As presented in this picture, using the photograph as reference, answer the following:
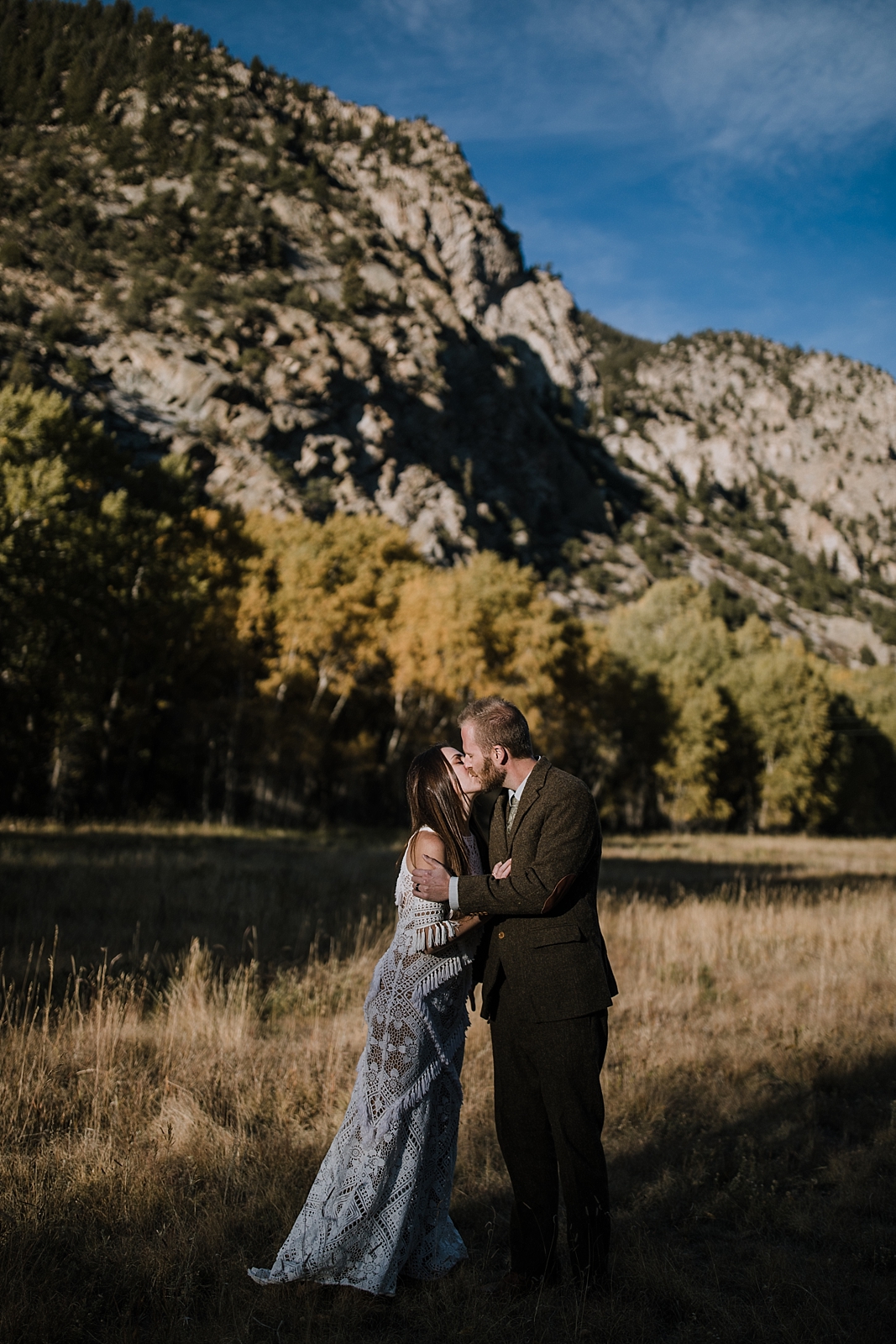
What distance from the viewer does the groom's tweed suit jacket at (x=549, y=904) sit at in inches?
121

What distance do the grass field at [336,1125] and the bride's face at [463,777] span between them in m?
2.09

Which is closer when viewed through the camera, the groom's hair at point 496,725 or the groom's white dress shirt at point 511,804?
the groom's white dress shirt at point 511,804

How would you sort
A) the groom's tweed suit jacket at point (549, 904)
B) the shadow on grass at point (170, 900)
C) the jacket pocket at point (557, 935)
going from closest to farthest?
the groom's tweed suit jacket at point (549, 904), the jacket pocket at point (557, 935), the shadow on grass at point (170, 900)

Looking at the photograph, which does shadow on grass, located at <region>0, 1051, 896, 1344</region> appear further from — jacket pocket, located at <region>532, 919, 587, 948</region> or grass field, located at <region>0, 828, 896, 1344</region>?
jacket pocket, located at <region>532, 919, 587, 948</region>

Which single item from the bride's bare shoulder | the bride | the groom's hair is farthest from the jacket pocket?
the groom's hair

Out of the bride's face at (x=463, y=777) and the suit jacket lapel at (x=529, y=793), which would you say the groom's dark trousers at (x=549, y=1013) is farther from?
the bride's face at (x=463, y=777)

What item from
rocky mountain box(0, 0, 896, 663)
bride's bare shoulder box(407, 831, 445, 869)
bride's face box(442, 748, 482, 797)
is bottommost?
bride's bare shoulder box(407, 831, 445, 869)

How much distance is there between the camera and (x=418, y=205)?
512ft

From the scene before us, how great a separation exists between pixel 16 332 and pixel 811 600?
440 ft

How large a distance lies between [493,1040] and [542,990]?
308 millimetres

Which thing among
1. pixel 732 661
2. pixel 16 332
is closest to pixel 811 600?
pixel 732 661

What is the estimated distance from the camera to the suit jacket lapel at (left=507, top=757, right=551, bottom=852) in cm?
330

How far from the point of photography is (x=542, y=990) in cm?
320

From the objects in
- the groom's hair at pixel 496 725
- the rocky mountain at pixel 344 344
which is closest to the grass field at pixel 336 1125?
the groom's hair at pixel 496 725
